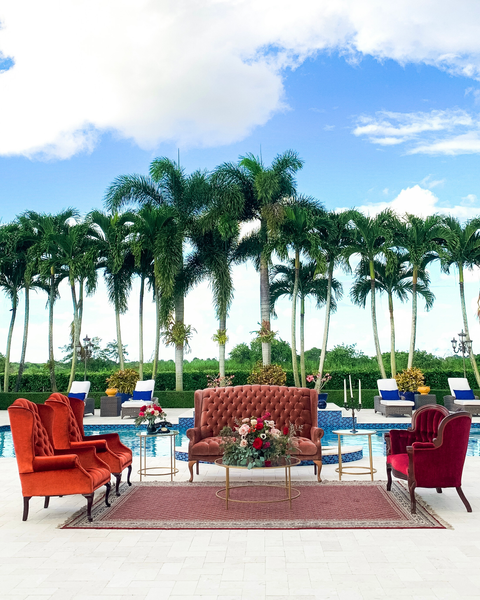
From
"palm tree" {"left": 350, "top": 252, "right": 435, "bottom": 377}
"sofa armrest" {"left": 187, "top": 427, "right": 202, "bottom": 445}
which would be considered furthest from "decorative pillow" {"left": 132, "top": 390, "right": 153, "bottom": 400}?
"sofa armrest" {"left": 187, "top": 427, "right": 202, "bottom": 445}

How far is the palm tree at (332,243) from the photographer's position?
18.9 m

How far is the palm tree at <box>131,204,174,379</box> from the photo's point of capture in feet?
60.7

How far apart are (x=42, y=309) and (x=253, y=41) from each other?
500 inches

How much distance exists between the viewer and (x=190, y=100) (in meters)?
16.0

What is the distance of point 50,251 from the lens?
19.8m

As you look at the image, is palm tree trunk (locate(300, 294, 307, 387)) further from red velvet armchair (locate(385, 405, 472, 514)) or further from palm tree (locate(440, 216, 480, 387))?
red velvet armchair (locate(385, 405, 472, 514))

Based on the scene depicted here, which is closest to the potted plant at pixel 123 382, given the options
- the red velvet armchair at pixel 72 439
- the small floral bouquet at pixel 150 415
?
the small floral bouquet at pixel 150 415

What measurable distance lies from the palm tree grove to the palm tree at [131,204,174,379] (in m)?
0.03

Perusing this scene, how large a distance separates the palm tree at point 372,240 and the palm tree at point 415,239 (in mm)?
532

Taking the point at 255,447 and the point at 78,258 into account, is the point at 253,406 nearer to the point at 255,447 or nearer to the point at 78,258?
the point at 255,447

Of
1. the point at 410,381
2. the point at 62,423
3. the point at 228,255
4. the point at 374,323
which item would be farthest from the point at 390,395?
the point at 62,423

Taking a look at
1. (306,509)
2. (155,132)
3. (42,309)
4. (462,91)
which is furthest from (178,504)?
(42,309)

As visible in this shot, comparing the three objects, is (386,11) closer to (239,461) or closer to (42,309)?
(239,461)

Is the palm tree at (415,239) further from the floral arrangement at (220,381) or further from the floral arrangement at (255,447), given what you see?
the floral arrangement at (255,447)
